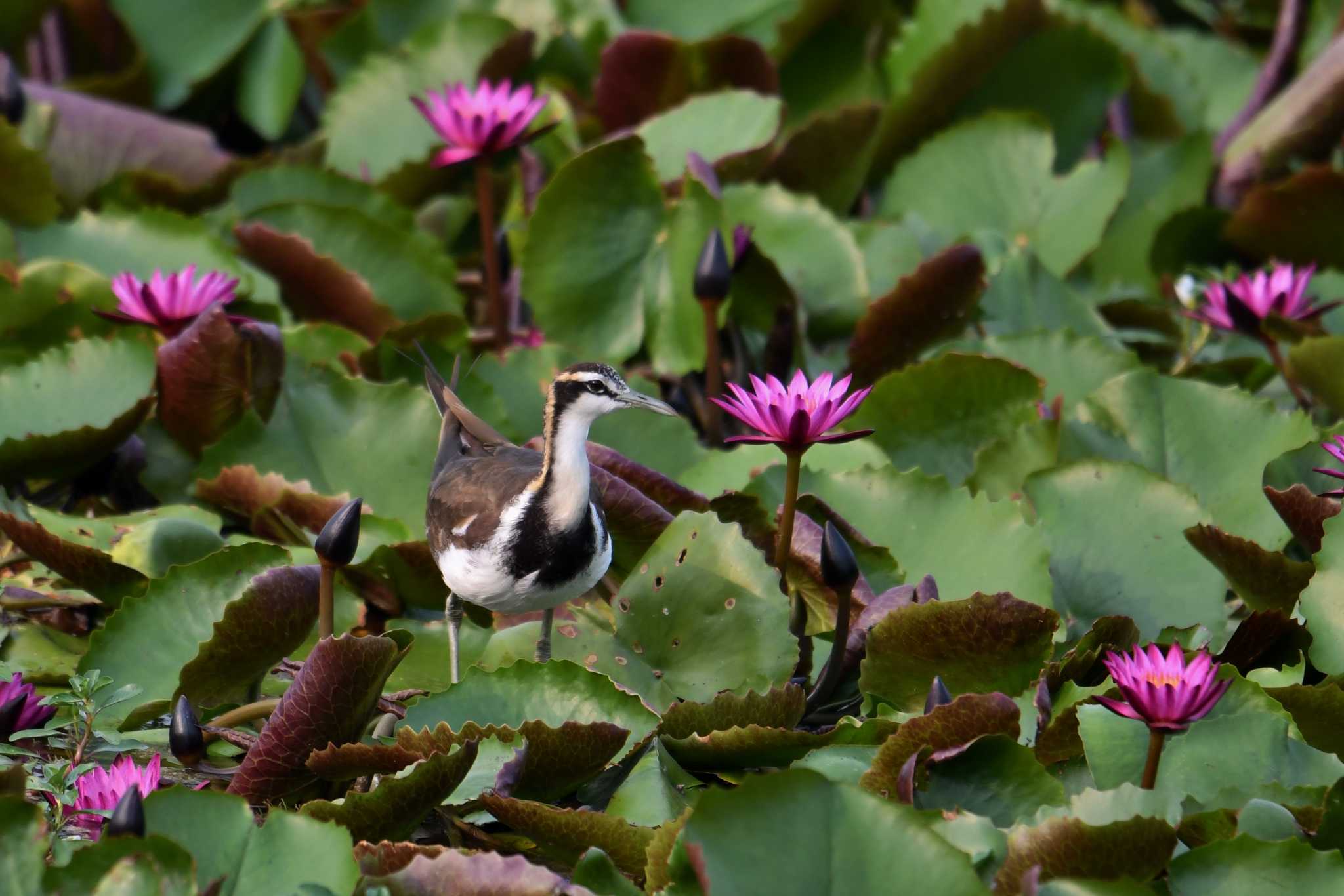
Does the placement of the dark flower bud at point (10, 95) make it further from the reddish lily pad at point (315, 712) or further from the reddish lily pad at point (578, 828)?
the reddish lily pad at point (578, 828)

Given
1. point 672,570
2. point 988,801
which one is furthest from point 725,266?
point 988,801

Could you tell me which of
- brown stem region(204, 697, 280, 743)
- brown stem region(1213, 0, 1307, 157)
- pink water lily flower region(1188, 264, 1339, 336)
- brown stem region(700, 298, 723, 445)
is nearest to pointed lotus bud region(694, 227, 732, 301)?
brown stem region(700, 298, 723, 445)

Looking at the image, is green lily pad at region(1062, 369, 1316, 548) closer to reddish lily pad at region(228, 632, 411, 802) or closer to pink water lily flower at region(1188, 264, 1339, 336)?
pink water lily flower at region(1188, 264, 1339, 336)

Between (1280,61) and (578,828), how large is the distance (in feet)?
12.8

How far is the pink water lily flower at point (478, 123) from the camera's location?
350 centimetres

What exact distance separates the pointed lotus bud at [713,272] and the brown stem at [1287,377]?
1.19 meters

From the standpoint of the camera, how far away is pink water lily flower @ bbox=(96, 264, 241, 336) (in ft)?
10.7

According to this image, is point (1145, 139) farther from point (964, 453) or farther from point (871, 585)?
point (871, 585)

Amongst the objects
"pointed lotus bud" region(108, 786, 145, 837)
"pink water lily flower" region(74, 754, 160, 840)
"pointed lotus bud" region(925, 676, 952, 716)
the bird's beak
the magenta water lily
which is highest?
the magenta water lily

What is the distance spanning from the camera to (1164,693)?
79.9 inches

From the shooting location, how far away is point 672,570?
2.67 meters

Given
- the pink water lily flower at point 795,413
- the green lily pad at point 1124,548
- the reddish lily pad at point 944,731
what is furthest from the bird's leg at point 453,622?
the green lily pad at point 1124,548

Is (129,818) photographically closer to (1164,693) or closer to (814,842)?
(814,842)

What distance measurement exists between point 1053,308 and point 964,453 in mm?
716
